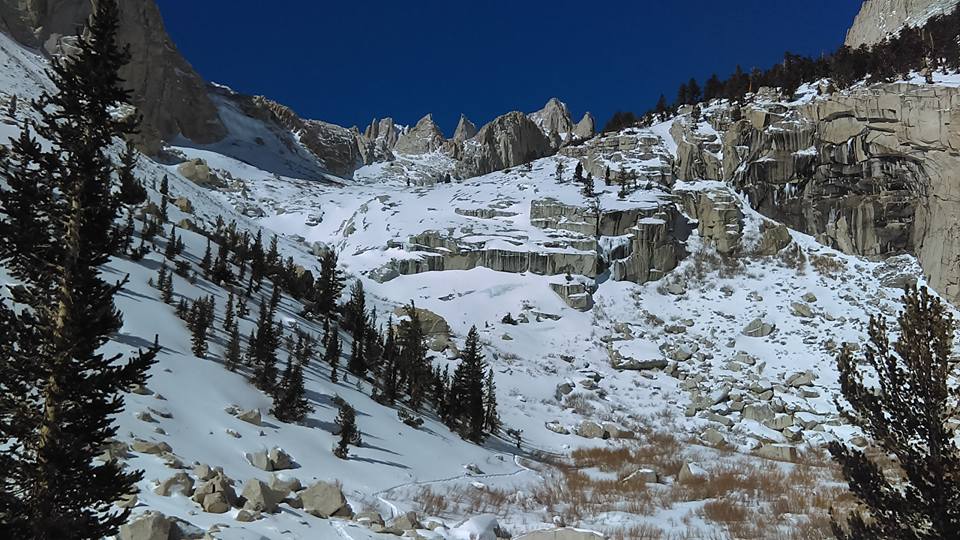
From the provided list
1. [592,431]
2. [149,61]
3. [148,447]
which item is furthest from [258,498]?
[149,61]

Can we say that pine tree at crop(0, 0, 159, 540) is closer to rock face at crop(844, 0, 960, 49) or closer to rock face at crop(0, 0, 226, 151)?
rock face at crop(0, 0, 226, 151)

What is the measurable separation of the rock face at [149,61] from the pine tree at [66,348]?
71.6 meters

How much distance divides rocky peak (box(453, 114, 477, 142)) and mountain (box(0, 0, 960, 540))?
86361 millimetres

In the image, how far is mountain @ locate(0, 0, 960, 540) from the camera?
437 inches

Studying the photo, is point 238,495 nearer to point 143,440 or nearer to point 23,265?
point 143,440

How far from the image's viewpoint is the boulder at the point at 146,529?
6.41m

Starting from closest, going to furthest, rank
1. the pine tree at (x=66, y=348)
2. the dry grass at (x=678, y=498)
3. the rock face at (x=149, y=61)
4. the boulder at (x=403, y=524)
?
the pine tree at (x=66, y=348) → the boulder at (x=403, y=524) → the dry grass at (x=678, y=498) → the rock face at (x=149, y=61)

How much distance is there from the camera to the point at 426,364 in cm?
3023

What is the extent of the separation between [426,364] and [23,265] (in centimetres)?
2538

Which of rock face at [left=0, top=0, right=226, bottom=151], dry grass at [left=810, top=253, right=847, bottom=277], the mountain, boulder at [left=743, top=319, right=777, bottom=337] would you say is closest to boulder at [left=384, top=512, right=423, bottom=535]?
the mountain

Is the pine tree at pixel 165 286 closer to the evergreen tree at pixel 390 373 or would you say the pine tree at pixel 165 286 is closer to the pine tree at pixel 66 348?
the evergreen tree at pixel 390 373

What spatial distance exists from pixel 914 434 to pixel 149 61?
105327mm

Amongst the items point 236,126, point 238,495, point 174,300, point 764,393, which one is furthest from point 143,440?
point 236,126

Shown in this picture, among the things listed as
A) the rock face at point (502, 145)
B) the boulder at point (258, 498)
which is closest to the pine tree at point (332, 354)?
the boulder at point (258, 498)
